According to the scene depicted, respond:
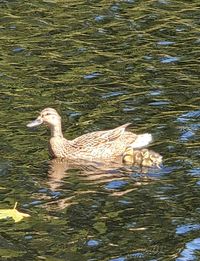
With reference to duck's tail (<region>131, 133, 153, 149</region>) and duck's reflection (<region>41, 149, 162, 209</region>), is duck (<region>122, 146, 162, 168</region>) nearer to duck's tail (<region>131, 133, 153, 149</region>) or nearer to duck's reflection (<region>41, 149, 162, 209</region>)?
duck's reflection (<region>41, 149, 162, 209</region>)

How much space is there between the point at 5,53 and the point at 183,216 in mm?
8001

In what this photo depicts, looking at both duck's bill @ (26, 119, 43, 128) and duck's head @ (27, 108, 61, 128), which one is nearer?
duck's bill @ (26, 119, 43, 128)

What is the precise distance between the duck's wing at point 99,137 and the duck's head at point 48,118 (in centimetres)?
43

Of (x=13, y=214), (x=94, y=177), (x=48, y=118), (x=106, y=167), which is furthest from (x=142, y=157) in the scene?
(x=13, y=214)

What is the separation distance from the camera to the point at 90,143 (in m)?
17.1

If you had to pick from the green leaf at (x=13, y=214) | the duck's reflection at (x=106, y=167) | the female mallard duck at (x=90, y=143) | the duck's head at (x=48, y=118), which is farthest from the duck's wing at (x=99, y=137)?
the green leaf at (x=13, y=214)

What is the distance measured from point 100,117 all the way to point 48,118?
3.13 ft

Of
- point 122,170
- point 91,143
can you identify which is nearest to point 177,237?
point 122,170

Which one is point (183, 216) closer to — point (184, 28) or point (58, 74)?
point (58, 74)

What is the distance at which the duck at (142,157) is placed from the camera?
1588cm

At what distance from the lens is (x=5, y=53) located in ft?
69.2

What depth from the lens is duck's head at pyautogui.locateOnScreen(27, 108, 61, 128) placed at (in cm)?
1731

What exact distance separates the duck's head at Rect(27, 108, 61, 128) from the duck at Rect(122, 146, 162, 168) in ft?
3.78

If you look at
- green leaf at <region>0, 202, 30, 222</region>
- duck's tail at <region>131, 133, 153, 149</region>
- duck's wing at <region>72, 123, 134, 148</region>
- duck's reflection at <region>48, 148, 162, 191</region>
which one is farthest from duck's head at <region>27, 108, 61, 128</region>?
green leaf at <region>0, 202, 30, 222</region>
